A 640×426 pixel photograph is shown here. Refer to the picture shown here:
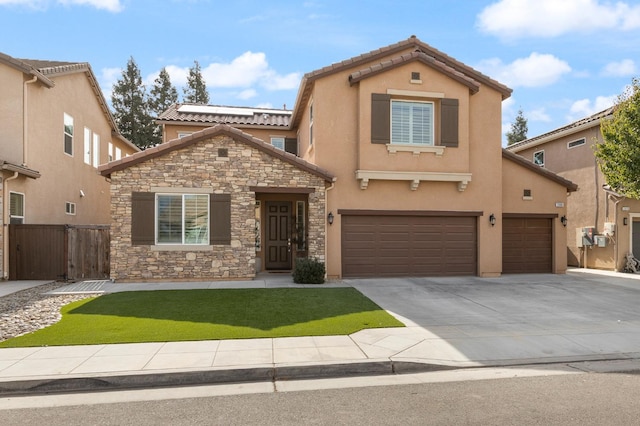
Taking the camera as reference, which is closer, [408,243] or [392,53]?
[408,243]

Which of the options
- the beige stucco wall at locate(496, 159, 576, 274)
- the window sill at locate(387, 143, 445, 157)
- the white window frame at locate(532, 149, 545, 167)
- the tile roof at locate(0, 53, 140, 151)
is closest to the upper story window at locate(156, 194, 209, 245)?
the window sill at locate(387, 143, 445, 157)

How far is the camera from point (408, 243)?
14.0 meters

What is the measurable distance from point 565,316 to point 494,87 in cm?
911

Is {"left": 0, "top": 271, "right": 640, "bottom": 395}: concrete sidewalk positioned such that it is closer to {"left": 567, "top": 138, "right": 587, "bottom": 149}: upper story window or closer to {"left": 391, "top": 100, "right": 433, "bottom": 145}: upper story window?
{"left": 391, "top": 100, "right": 433, "bottom": 145}: upper story window

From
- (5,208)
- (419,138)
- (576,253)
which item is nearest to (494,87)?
(419,138)

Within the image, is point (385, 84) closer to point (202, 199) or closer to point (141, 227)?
point (202, 199)

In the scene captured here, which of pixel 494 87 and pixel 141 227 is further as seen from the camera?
pixel 494 87

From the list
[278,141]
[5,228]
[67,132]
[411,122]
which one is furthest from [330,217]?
[67,132]

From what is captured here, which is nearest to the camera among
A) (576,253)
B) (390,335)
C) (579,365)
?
(579,365)

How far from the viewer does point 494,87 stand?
47.7 feet

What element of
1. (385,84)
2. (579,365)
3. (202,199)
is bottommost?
(579,365)

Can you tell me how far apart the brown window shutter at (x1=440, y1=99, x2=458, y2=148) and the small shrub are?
19.6 ft

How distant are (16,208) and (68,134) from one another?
5.16m

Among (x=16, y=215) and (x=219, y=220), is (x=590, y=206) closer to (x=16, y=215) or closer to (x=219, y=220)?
(x=219, y=220)
